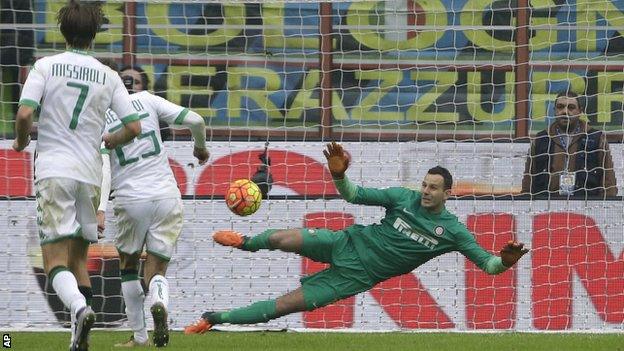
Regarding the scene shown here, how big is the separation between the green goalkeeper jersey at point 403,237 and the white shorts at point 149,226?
131cm

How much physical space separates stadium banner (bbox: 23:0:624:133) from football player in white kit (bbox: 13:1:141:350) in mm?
4163

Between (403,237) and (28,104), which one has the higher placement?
(28,104)

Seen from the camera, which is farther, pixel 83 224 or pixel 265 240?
pixel 265 240

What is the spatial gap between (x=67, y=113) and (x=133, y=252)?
6.28ft

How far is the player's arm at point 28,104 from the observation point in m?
7.99

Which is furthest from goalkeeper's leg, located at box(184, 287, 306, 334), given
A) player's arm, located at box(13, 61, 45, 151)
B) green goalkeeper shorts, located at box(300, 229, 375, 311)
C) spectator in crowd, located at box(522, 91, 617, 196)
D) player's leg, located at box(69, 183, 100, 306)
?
spectator in crowd, located at box(522, 91, 617, 196)

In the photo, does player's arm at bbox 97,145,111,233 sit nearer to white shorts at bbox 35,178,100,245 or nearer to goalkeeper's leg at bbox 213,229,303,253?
goalkeeper's leg at bbox 213,229,303,253

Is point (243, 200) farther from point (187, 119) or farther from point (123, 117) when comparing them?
point (123, 117)

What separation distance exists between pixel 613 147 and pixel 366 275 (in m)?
3.37

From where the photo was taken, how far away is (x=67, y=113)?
26.9 ft

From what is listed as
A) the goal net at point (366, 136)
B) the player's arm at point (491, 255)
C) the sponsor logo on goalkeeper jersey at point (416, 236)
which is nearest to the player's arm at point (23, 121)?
the sponsor logo on goalkeeper jersey at point (416, 236)

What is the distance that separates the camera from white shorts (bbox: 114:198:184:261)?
386 inches

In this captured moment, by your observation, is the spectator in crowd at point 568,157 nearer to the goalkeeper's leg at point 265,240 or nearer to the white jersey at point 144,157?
the goalkeeper's leg at point 265,240

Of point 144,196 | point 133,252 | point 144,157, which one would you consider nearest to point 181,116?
point 144,157
